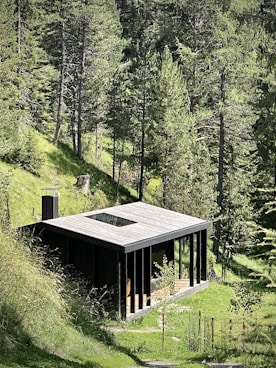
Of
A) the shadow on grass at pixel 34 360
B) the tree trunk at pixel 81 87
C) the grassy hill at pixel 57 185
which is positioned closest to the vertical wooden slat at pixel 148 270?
the grassy hill at pixel 57 185

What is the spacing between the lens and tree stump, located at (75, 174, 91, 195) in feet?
112

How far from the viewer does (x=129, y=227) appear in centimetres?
2180

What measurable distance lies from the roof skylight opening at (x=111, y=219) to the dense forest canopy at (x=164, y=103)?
5.92m

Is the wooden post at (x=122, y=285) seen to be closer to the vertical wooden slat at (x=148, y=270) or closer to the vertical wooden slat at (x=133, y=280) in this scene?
the vertical wooden slat at (x=133, y=280)

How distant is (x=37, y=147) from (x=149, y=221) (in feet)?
45.7

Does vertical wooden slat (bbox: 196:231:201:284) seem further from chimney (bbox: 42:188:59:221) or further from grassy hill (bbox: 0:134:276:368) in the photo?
chimney (bbox: 42:188:59:221)

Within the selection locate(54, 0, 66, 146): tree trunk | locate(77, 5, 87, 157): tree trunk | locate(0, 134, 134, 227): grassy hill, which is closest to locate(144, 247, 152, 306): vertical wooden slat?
locate(0, 134, 134, 227): grassy hill

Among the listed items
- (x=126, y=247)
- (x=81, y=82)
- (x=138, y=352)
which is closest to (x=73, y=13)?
(x=81, y=82)

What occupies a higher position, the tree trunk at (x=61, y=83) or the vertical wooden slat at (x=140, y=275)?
the tree trunk at (x=61, y=83)

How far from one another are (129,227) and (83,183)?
12.8 m

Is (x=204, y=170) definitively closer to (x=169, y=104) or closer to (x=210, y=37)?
(x=169, y=104)

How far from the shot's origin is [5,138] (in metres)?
27.0

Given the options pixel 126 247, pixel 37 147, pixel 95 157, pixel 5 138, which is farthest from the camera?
pixel 95 157

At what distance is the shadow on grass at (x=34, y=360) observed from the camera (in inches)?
428
